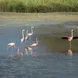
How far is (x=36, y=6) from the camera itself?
32844mm

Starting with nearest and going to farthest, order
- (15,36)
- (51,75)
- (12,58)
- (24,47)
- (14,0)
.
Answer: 1. (51,75)
2. (12,58)
3. (24,47)
4. (15,36)
5. (14,0)

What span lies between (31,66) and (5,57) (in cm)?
141

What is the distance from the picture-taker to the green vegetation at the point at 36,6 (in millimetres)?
31922

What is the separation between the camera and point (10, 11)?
102ft

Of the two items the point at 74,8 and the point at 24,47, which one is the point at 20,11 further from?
the point at 24,47

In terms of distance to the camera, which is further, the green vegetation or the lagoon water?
the green vegetation

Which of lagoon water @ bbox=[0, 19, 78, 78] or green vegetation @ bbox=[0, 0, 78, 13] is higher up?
lagoon water @ bbox=[0, 19, 78, 78]

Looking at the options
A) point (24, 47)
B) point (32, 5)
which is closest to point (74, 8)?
point (32, 5)

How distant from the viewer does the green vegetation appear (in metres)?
31.9

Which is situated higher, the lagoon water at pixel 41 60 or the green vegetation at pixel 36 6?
the lagoon water at pixel 41 60

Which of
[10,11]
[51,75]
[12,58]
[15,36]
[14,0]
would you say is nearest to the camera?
[51,75]

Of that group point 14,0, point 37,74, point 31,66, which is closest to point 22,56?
point 31,66

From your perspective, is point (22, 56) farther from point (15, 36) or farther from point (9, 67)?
point (15, 36)

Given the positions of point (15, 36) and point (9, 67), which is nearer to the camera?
point (9, 67)
